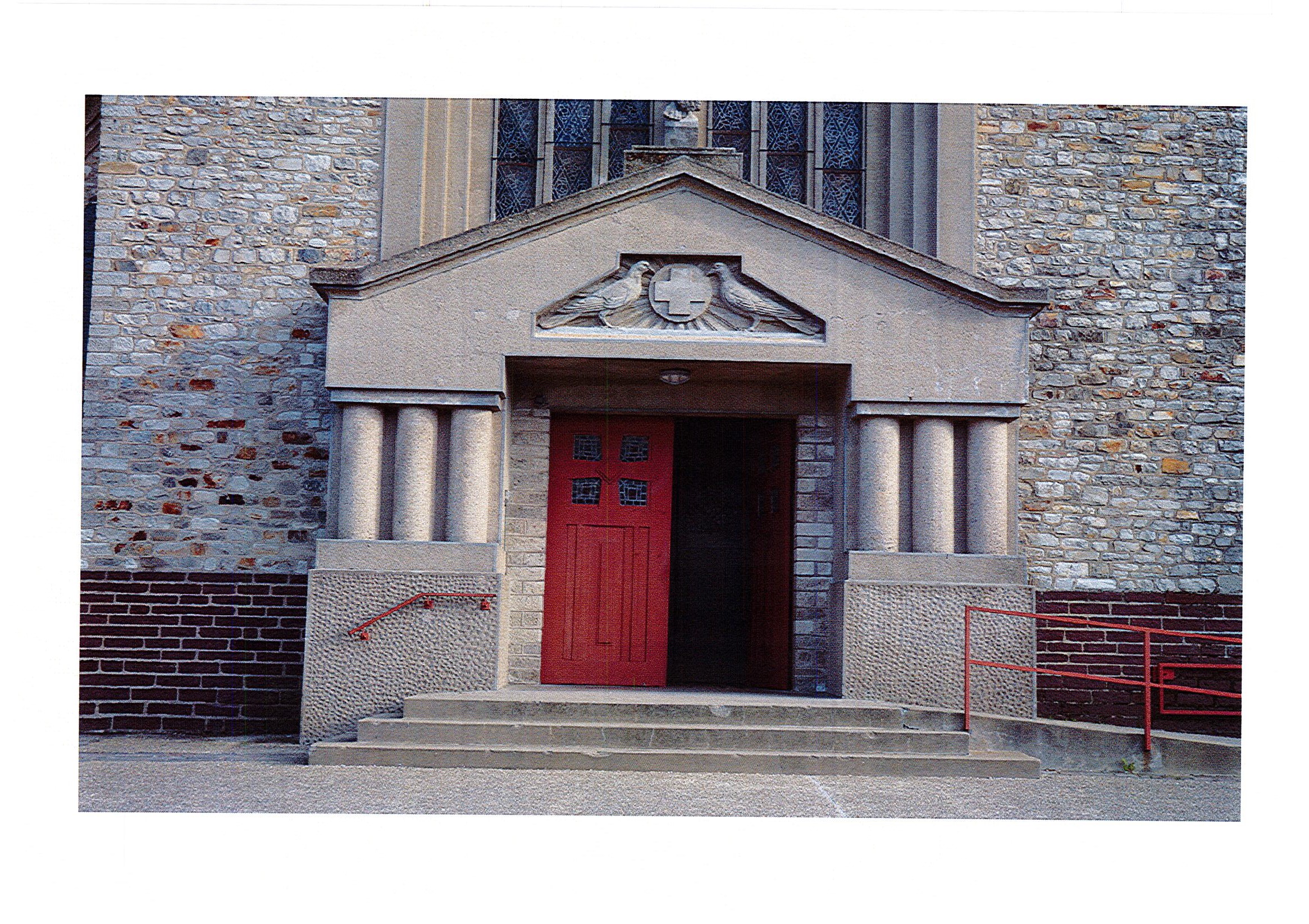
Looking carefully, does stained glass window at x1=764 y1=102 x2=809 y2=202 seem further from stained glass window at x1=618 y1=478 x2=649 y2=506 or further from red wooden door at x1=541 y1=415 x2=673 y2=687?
stained glass window at x1=618 y1=478 x2=649 y2=506

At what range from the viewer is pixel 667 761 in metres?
6.86

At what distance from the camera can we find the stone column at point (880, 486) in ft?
25.6

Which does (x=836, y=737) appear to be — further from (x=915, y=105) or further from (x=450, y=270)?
(x=915, y=105)

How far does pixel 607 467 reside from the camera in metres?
8.85

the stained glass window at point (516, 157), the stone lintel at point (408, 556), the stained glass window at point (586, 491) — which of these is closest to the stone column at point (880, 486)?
the stained glass window at point (586, 491)

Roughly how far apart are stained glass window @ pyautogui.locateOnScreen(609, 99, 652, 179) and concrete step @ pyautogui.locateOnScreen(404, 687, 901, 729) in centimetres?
472

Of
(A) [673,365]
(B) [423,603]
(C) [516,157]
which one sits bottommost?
(B) [423,603]

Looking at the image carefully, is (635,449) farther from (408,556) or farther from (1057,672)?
(1057,672)

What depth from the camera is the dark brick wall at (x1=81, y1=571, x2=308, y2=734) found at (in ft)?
27.6

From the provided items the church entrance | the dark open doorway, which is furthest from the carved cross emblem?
the dark open doorway

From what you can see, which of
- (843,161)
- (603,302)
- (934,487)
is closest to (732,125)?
(843,161)

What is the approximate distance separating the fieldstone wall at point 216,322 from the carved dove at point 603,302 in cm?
199

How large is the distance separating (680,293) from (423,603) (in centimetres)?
282

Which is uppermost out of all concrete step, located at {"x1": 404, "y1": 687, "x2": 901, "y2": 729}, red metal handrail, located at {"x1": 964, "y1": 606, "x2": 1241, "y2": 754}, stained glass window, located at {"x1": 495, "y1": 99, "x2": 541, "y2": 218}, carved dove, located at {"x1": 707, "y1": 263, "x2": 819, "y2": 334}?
stained glass window, located at {"x1": 495, "y1": 99, "x2": 541, "y2": 218}
